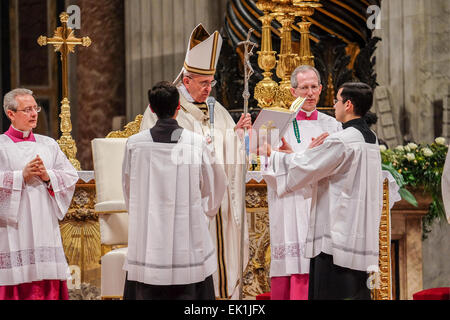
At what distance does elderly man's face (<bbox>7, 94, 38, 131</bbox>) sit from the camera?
21.6 feet

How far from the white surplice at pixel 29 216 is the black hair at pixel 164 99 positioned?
3.62 feet

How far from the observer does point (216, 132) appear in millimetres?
6789

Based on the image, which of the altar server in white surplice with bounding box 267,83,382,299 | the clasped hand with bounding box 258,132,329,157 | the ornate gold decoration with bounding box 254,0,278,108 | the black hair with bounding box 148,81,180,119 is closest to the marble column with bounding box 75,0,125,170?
the ornate gold decoration with bounding box 254,0,278,108

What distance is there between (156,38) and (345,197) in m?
4.91

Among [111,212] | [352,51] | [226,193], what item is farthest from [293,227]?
[352,51]

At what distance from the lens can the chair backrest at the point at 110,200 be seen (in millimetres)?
7070

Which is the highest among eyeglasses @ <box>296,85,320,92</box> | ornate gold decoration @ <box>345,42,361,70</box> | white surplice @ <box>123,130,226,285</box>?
ornate gold decoration @ <box>345,42,361,70</box>

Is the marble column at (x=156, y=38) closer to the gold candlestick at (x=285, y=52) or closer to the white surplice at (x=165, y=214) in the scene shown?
the gold candlestick at (x=285, y=52)

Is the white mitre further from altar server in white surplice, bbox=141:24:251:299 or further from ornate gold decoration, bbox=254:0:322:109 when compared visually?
ornate gold decoration, bbox=254:0:322:109

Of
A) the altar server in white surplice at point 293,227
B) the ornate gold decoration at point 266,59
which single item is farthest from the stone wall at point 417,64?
the altar server in white surplice at point 293,227

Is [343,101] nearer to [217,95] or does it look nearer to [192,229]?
[192,229]

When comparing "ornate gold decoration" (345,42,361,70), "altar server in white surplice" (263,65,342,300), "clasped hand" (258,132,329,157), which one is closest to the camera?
"clasped hand" (258,132,329,157)

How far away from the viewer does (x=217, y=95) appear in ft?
31.4

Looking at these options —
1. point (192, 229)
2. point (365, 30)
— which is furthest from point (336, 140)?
point (365, 30)
